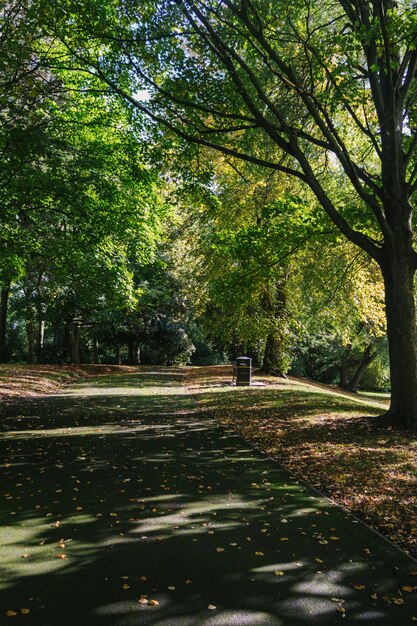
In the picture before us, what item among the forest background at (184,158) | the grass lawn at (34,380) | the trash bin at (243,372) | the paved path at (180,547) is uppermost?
the forest background at (184,158)

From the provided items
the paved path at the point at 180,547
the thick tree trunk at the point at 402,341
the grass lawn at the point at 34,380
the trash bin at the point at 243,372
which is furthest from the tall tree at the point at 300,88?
the grass lawn at the point at 34,380

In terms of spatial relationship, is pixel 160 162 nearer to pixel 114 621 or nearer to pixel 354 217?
pixel 354 217

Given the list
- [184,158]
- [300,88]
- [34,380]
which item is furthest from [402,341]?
[34,380]

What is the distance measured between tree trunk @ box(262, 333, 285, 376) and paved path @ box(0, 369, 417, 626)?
16.3 meters

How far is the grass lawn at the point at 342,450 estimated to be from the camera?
564 cm

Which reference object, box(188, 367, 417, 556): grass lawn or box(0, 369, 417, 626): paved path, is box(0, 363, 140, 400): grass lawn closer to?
box(188, 367, 417, 556): grass lawn

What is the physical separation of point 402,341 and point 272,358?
614 inches

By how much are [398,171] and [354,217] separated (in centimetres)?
180

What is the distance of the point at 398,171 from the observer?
34.0 ft

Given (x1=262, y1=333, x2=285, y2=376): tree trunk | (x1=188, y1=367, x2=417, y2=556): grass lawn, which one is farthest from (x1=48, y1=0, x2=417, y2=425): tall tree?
(x1=262, y1=333, x2=285, y2=376): tree trunk

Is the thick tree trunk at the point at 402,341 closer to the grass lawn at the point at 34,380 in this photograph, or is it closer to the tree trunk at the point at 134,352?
the grass lawn at the point at 34,380

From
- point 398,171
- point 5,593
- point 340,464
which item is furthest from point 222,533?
point 398,171

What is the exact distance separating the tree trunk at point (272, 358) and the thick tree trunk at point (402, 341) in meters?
13.5

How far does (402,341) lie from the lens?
32.9ft
